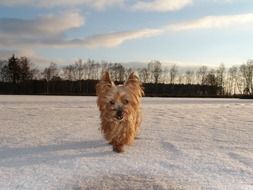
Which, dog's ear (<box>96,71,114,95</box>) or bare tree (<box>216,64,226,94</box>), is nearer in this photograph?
dog's ear (<box>96,71,114,95</box>)

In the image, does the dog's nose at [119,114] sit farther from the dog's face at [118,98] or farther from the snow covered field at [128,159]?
the snow covered field at [128,159]

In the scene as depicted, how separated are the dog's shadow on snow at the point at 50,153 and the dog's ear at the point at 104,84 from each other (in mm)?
1078

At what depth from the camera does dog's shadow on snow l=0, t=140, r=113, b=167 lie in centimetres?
690

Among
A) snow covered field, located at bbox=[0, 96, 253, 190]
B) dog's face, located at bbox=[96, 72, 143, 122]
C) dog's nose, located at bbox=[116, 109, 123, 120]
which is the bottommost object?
snow covered field, located at bbox=[0, 96, 253, 190]

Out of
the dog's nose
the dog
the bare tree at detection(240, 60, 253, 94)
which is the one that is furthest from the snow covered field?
the bare tree at detection(240, 60, 253, 94)

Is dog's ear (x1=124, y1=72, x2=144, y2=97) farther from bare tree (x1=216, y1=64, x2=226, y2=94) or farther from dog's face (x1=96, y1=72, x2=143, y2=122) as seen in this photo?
bare tree (x1=216, y1=64, x2=226, y2=94)

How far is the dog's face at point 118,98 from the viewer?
7.91m

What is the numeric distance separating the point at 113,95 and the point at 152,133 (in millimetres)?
2477

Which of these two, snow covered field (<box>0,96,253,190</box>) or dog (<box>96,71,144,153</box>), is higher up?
dog (<box>96,71,144,153</box>)

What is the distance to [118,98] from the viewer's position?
26.0 ft

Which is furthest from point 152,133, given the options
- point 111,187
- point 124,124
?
point 111,187

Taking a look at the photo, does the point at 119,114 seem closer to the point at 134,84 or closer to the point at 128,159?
the point at 134,84

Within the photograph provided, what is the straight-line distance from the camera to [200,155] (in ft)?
24.6

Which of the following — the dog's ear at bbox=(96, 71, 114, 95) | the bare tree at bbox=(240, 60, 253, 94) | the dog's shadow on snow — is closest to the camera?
the dog's shadow on snow
